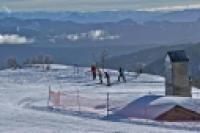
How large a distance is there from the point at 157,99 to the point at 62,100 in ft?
25.1

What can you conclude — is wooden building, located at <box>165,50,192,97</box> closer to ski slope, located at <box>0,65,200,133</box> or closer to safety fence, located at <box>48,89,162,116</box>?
safety fence, located at <box>48,89,162,116</box>

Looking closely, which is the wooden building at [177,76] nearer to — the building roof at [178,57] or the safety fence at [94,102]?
the building roof at [178,57]

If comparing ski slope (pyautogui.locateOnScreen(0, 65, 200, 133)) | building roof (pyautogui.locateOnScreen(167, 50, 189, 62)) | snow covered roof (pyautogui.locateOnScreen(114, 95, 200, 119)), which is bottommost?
ski slope (pyautogui.locateOnScreen(0, 65, 200, 133))

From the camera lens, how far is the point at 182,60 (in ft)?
119

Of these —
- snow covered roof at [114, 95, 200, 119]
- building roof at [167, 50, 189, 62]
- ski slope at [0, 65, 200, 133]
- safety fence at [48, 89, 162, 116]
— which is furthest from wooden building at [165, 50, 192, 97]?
snow covered roof at [114, 95, 200, 119]

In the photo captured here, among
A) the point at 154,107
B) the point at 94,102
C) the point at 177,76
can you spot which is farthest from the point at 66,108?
the point at 177,76

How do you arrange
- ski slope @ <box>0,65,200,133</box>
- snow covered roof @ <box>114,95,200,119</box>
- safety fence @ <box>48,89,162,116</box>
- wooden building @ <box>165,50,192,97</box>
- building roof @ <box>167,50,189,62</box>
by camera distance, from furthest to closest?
building roof @ <box>167,50,189,62</box> < wooden building @ <box>165,50,192,97</box> < safety fence @ <box>48,89,162,116</box> < snow covered roof @ <box>114,95,200,119</box> < ski slope @ <box>0,65,200,133</box>

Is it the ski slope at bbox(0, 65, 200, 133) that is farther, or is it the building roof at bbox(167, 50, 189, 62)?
the building roof at bbox(167, 50, 189, 62)

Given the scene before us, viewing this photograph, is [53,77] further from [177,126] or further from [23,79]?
[177,126]

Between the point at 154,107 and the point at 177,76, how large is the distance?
6.93 meters

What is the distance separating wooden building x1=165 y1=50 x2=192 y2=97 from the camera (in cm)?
3597

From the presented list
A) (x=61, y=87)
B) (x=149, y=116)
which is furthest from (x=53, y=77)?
(x=149, y=116)

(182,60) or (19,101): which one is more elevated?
(182,60)

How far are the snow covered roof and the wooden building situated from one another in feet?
16.4
